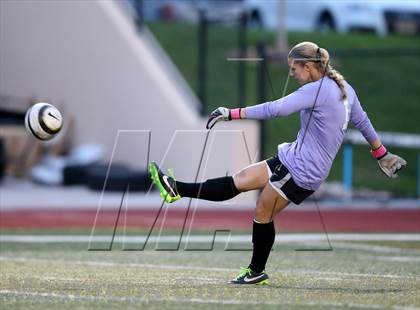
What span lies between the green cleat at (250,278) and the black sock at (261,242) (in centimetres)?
4

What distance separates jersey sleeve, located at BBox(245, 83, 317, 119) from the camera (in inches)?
352

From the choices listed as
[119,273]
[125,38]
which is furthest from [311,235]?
[125,38]

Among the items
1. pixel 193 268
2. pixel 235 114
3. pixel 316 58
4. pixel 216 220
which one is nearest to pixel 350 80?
pixel 216 220

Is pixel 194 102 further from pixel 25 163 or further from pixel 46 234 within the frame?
pixel 46 234

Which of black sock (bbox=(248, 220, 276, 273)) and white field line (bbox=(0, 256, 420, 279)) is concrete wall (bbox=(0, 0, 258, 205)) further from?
black sock (bbox=(248, 220, 276, 273))

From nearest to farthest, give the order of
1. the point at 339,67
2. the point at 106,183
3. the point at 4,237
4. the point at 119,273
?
the point at 119,273 → the point at 4,237 → the point at 106,183 → the point at 339,67

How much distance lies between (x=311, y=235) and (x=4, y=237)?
4172 millimetres

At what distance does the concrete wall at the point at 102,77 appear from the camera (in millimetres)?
22828

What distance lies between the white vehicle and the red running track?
15417mm

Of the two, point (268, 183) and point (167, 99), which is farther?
point (167, 99)

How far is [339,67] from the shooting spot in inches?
1147

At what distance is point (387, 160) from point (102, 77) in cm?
1496

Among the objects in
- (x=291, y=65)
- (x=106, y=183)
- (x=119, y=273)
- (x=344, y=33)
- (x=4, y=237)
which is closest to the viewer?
(x=291, y=65)

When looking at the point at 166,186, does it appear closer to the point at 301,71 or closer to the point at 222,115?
the point at 222,115
